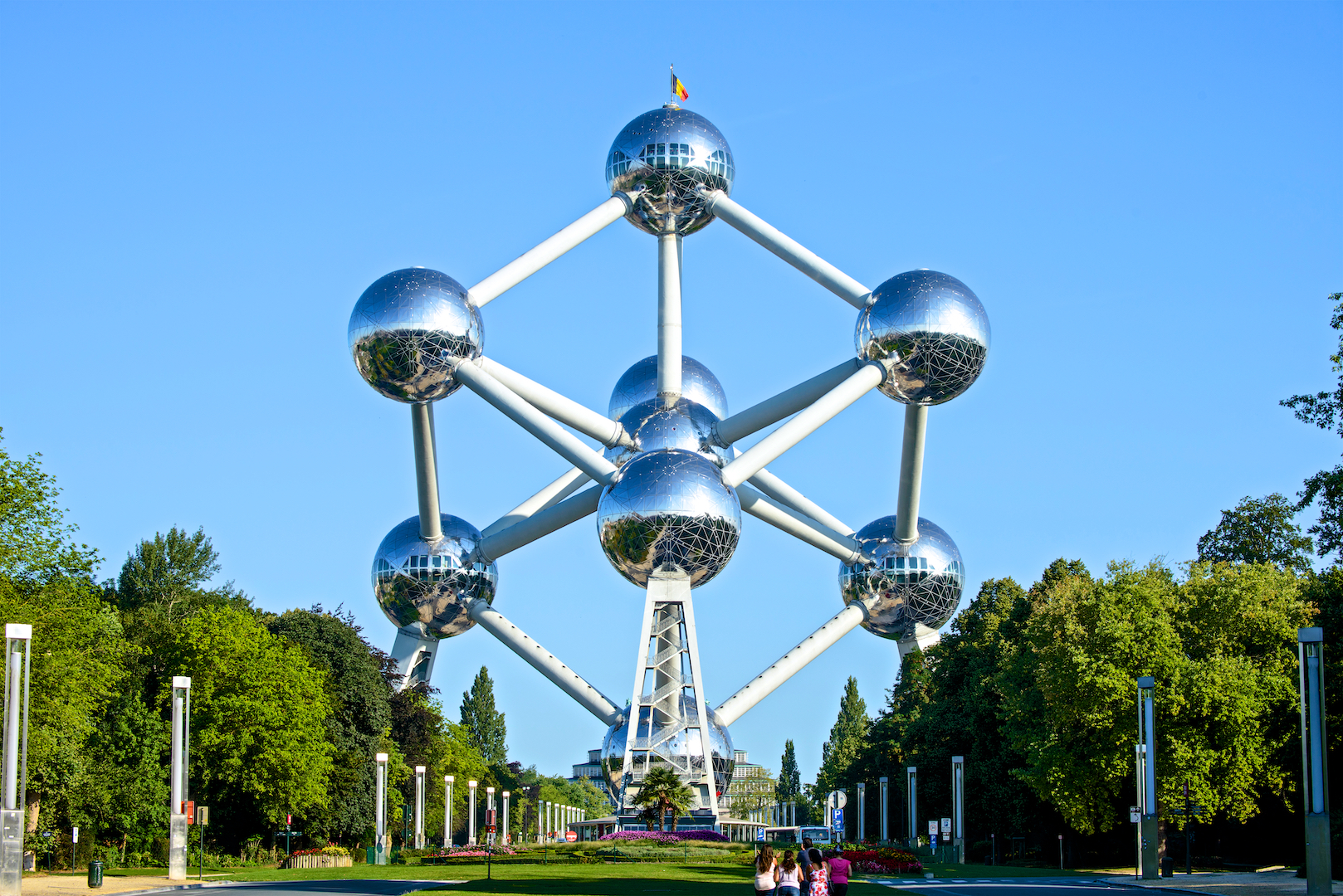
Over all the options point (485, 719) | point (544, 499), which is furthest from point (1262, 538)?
point (485, 719)

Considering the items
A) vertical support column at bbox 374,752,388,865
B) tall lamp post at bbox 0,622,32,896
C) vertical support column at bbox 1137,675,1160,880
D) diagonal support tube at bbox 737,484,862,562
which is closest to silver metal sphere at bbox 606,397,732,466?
diagonal support tube at bbox 737,484,862,562

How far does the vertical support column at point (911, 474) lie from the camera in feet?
151

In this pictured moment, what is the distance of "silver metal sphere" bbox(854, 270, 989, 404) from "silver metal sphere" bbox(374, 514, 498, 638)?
1508 centimetres

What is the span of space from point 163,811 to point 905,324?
27.1 metres

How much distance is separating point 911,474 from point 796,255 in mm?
7959

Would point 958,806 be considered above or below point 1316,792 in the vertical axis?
below

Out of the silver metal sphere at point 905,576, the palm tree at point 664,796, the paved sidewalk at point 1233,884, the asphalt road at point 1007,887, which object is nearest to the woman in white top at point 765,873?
the asphalt road at point 1007,887

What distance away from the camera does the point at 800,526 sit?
50.7 m

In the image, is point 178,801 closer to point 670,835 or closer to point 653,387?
point 670,835

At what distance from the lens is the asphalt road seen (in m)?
26.8

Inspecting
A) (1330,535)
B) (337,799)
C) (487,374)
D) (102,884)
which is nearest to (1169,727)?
(1330,535)

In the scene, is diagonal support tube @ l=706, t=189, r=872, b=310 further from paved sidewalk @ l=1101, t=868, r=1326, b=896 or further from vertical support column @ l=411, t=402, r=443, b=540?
paved sidewalk @ l=1101, t=868, r=1326, b=896

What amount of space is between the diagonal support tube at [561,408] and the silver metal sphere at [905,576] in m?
10.5

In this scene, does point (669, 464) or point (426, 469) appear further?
point (426, 469)
